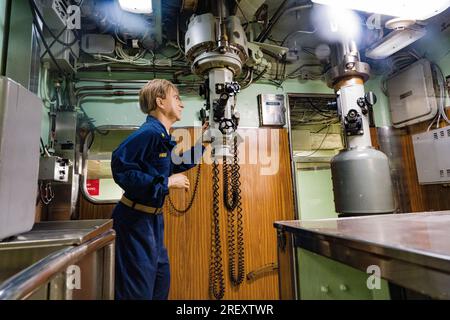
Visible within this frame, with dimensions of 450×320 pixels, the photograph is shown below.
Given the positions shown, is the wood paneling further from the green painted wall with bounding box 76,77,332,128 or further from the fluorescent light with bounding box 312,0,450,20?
the fluorescent light with bounding box 312,0,450,20

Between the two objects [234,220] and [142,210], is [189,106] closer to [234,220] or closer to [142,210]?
[234,220]

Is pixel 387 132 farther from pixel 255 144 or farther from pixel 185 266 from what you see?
pixel 185 266

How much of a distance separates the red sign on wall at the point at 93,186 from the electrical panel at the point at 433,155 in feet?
9.75

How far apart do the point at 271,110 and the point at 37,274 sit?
2292 mm

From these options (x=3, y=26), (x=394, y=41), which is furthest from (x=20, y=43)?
(x=394, y=41)

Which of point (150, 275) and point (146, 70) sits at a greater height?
point (146, 70)

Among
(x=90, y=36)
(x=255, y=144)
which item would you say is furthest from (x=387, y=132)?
(x=90, y=36)

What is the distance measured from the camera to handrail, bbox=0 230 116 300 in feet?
1.36

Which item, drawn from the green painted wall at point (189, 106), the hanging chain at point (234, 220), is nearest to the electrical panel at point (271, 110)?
the green painted wall at point (189, 106)

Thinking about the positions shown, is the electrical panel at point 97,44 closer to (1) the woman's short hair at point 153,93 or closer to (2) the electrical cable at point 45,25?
(2) the electrical cable at point 45,25

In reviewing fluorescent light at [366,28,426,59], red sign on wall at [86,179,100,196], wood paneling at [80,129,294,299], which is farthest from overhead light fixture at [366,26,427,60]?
red sign on wall at [86,179,100,196]

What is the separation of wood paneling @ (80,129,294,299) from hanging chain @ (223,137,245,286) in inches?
1.6
